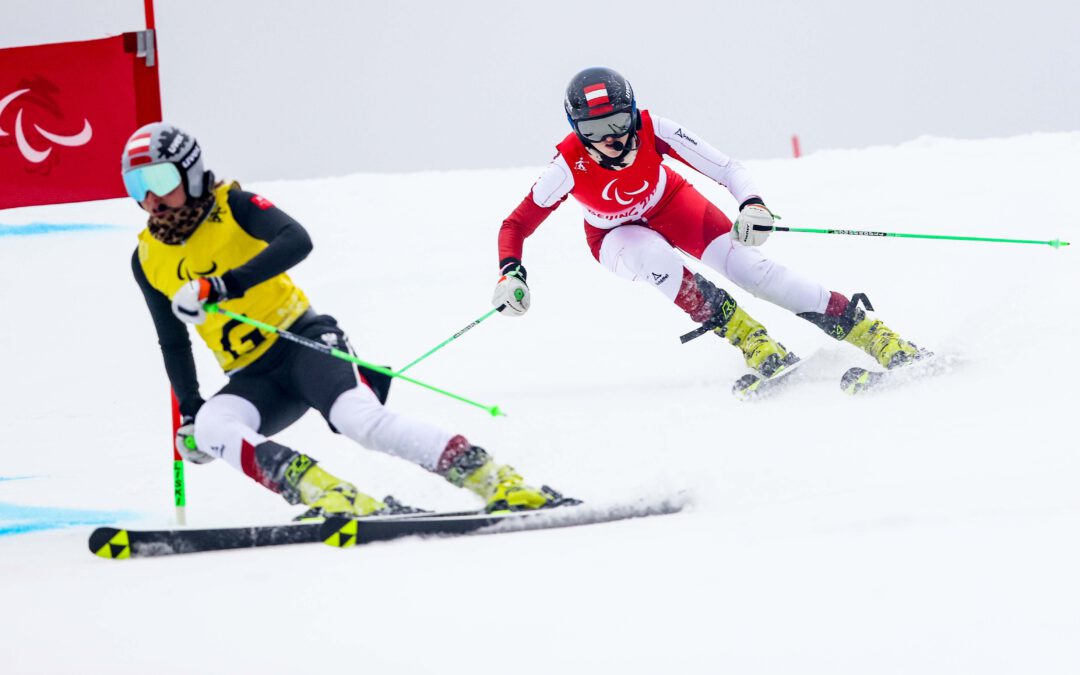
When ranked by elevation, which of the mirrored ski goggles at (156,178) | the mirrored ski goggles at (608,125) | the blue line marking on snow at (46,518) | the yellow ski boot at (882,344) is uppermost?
the mirrored ski goggles at (608,125)

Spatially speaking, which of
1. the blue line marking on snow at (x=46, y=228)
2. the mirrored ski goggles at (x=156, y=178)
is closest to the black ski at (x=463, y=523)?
the mirrored ski goggles at (x=156, y=178)

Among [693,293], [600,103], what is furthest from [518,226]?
[693,293]

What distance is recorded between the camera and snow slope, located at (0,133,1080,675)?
2.06 m

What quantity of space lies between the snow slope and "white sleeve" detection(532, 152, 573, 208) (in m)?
0.88

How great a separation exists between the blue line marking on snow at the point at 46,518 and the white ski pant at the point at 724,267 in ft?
6.80

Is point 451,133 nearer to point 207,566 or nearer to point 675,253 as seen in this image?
point 675,253

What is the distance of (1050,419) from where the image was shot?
10.9ft

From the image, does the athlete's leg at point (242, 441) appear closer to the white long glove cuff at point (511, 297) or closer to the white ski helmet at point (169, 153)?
the white ski helmet at point (169, 153)

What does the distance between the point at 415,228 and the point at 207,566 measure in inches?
225

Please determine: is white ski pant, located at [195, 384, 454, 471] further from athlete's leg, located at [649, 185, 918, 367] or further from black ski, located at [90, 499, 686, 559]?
athlete's leg, located at [649, 185, 918, 367]

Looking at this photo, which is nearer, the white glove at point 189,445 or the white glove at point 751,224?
the white glove at point 189,445

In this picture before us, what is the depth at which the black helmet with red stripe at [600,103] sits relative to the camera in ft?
13.4

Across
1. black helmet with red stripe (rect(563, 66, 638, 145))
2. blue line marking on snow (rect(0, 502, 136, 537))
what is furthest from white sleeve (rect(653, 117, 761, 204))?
blue line marking on snow (rect(0, 502, 136, 537))

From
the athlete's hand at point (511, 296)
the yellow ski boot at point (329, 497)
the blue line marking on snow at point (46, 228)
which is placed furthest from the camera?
the blue line marking on snow at point (46, 228)
